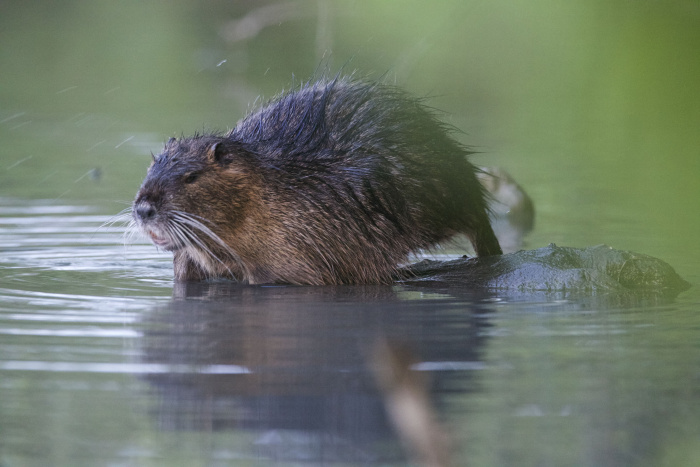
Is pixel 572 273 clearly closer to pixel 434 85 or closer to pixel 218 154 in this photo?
pixel 218 154

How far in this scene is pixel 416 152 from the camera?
4.64 metres

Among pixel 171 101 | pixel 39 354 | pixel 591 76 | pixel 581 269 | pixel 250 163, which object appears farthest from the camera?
pixel 171 101

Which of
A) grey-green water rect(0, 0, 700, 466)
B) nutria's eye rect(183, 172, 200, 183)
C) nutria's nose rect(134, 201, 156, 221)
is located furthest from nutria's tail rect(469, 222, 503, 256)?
nutria's nose rect(134, 201, 156, 221)

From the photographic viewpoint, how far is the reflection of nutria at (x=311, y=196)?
171 inches

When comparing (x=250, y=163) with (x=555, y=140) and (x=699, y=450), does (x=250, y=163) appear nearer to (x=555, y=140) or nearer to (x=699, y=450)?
(x=699, y=450)

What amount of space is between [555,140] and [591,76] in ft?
29.5

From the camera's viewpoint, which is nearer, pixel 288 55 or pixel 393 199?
pixel 393 199

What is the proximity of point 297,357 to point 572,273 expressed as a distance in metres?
1.54

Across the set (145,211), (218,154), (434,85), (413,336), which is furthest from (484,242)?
(434,85)

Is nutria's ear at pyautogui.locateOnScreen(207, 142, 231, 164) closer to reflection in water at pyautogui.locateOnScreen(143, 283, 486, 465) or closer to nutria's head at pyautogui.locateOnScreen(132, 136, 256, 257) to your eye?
nutria's head at pyautogui.locateOnScreen(132, 136, 256, 257)

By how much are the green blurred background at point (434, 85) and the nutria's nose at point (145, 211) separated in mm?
990

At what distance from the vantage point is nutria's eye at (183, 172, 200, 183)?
4340mm

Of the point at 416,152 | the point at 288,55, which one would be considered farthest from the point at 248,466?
the point at 288,55

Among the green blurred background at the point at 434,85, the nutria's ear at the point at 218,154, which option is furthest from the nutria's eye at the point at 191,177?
the green blurred background at the point at 434,85
